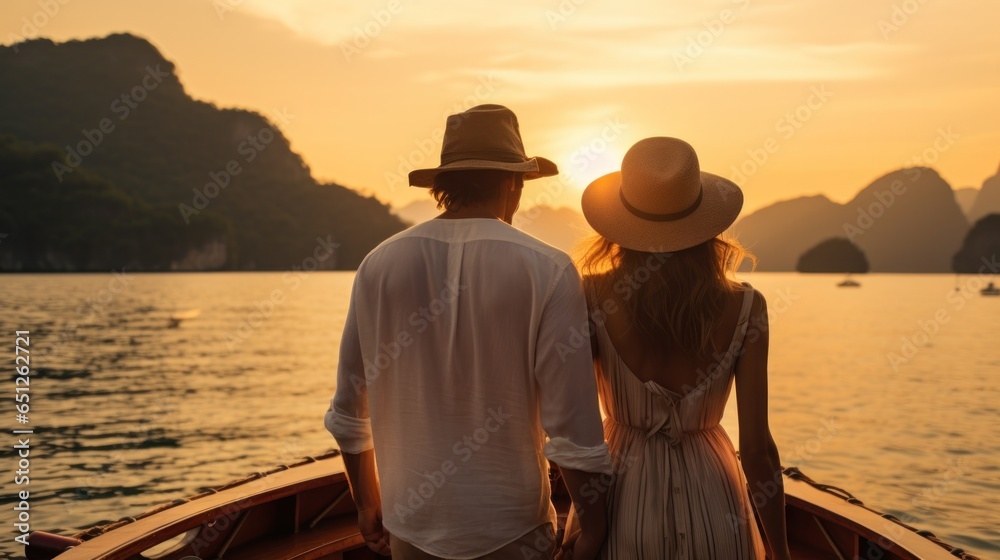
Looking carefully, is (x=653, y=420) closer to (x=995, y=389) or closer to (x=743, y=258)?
(x=743, y=258)

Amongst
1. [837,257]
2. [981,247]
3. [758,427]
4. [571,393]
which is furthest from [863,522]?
[837,257]

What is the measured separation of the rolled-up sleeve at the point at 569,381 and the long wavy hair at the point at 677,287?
5.9 inches

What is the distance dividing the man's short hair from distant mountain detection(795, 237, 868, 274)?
588 ft

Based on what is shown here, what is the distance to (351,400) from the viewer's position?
2.11m

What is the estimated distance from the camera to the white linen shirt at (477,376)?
5.95 ft

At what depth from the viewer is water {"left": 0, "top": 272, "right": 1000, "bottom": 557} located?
14.1 metres

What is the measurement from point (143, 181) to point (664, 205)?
117m

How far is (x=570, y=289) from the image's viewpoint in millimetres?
1822

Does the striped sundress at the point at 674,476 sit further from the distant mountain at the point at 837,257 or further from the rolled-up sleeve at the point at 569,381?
the distant mountain at the point at 837,257

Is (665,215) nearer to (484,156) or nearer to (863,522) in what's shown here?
(484,156)

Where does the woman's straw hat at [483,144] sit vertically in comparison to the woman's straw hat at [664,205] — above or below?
above

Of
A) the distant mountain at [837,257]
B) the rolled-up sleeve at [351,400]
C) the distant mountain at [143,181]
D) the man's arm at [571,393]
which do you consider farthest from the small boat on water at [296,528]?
the distant mountain at [837,257]

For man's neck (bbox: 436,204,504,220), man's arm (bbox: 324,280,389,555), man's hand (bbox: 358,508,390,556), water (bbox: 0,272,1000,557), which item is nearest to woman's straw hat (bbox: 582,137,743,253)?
man's neck (bbox: 436,204,504,220)

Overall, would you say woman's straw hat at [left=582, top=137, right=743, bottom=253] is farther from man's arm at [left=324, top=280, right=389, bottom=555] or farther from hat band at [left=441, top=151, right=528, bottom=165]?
man's arm at [left=324, top=280, right=389, bottom=555]
